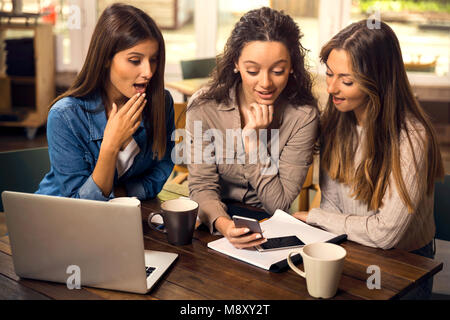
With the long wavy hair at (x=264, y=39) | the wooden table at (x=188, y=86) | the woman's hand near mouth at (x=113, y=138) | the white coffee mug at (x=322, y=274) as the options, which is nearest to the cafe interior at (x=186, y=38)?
the wooden table at (x=188, y=86)

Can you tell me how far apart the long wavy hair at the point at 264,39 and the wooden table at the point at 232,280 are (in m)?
0.62

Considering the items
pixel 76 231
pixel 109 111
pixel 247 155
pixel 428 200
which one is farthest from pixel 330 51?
pixel 76 231

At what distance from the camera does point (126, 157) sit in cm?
165

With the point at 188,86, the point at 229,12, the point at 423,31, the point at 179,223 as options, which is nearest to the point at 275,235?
the point at 179,223

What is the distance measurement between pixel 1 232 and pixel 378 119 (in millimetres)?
2305

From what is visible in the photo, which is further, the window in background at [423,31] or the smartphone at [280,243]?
the window in background at [423,31]

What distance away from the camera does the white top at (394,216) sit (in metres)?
1.33

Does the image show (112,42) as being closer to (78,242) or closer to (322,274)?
(78,242)

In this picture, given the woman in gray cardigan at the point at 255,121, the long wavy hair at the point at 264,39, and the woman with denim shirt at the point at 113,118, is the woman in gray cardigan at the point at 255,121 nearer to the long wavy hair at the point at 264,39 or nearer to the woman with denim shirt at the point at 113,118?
the long wavy hair at the point at 264,39

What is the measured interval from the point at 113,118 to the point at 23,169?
44cm

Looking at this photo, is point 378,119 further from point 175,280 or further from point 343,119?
point 175,280

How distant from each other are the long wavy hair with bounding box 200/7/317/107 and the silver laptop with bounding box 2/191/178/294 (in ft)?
2.61

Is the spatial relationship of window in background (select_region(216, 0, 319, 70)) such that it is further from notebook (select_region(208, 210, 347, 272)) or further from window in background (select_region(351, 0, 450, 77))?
notebook (select_region(208, 210, 347, 272))

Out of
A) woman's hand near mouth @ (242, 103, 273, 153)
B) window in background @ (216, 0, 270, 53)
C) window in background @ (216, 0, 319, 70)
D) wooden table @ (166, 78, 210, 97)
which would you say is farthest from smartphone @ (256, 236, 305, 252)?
window in background @ (216, 0, 270, 53)
